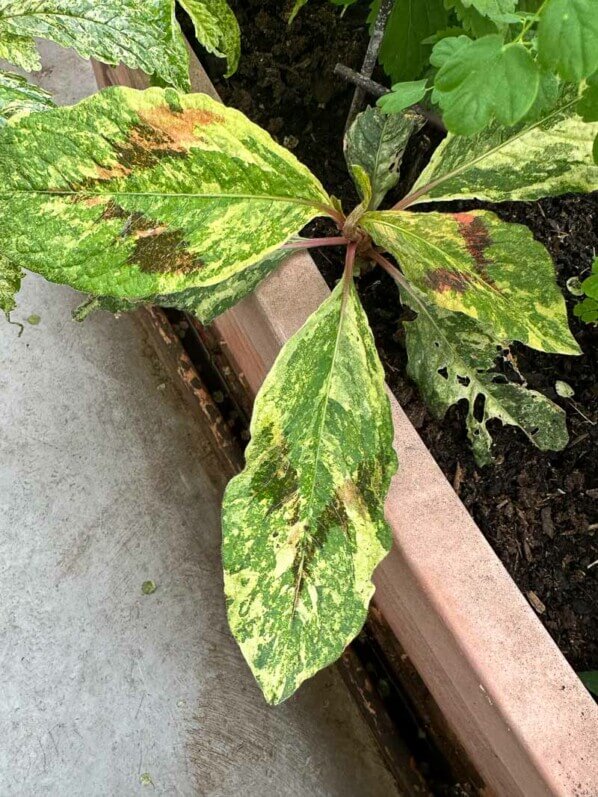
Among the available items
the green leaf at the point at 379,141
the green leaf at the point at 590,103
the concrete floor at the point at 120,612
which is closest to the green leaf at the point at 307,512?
the green leaf at the point at 379,141

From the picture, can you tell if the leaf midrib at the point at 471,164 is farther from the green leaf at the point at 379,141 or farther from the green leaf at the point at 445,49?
the green leaf at the point at 445,49

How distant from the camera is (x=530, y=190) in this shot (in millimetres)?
777

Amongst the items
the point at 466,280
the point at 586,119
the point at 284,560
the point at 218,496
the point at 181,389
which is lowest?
the point at 218,496

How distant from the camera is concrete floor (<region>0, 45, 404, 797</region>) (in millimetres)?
1254

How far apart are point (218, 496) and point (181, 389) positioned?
8.6 inches

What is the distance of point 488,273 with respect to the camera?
0.74m

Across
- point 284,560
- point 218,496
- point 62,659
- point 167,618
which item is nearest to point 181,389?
point 218,496

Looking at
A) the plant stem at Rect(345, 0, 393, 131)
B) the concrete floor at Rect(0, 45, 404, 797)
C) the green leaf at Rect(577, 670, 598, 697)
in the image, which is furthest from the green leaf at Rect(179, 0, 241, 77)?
the green leaf at Rect(577, 670, 598, 697)

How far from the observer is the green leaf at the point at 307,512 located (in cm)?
72

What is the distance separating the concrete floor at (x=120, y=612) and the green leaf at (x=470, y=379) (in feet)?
2.06

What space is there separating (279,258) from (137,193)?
22cm

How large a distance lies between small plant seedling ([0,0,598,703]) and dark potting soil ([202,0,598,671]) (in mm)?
151

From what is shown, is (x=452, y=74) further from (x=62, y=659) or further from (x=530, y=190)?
(x=62, y=659)

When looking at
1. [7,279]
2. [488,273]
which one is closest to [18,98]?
[7,279]
